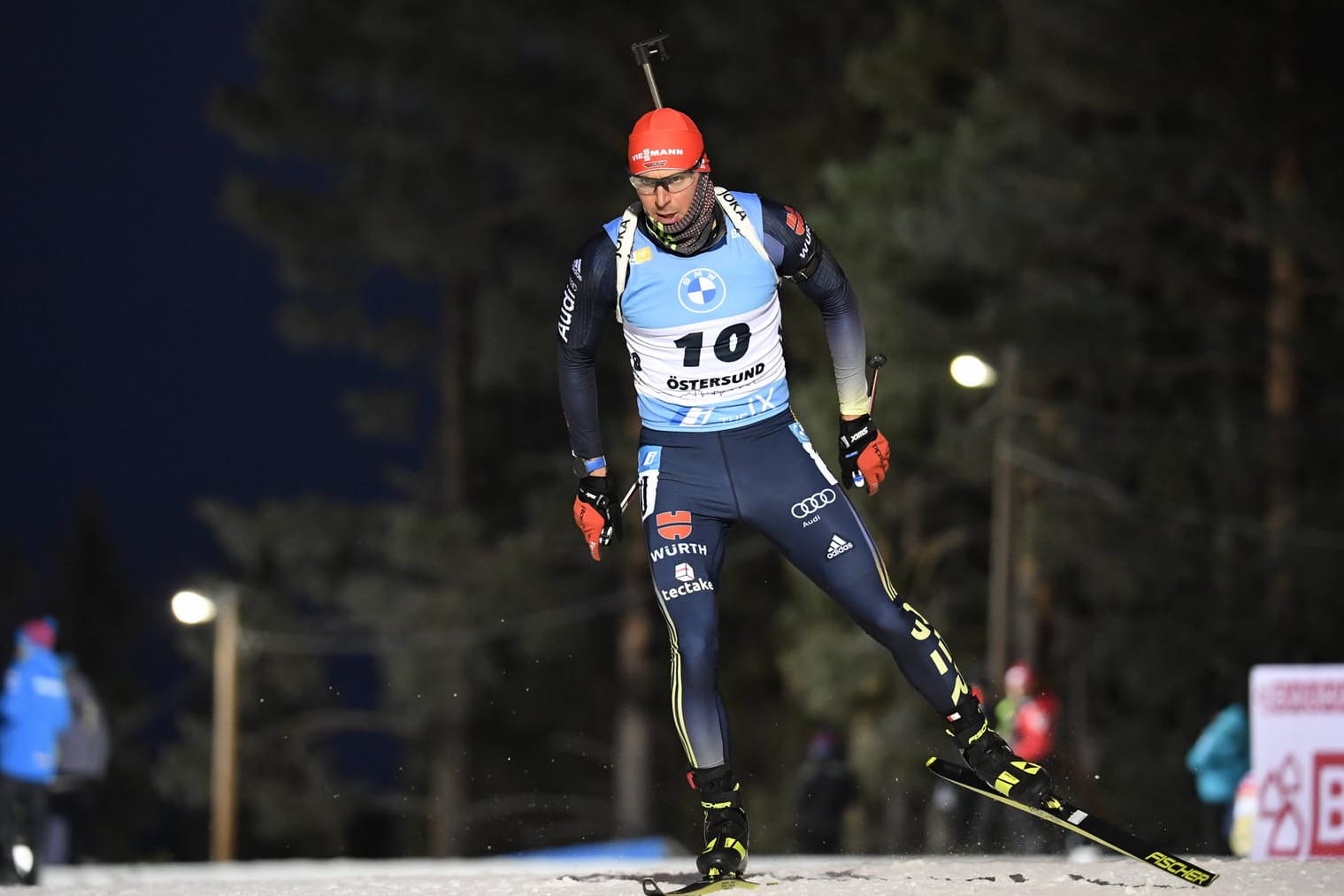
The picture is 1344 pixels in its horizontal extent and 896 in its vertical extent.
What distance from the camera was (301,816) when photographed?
38.4 metres

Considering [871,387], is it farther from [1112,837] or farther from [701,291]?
[1112,837]

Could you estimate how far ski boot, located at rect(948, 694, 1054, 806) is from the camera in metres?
7.70

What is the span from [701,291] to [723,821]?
79.3 inches

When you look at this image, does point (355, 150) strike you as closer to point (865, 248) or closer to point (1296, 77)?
point (865, 248)

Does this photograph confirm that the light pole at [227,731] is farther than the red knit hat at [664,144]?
Yes

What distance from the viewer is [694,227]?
7.40 meters

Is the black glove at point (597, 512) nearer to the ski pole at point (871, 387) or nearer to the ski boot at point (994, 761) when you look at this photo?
the ski pole at point (871, 387)

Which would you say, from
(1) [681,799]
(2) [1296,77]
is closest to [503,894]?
(2) [1296,77]

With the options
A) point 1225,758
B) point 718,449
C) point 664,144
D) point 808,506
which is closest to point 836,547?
point 808,506

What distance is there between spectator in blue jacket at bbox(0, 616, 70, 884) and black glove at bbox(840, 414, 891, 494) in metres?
6.11

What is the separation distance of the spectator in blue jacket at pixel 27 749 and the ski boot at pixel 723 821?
562 centimetres

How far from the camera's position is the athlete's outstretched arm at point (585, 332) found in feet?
24.8

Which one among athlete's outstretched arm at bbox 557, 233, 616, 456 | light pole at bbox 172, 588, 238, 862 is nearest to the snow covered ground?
athlete's outstretched arm at bbox 557, 233, 616, 456

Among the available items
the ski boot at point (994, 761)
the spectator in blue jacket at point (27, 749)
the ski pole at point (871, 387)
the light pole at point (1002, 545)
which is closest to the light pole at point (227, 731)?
the light pole at point (1002, 545)
